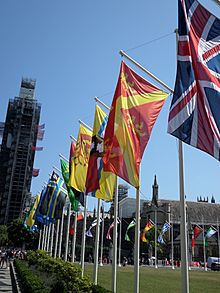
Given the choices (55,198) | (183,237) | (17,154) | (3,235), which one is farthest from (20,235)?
(183,237)

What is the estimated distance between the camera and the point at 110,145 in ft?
40.2

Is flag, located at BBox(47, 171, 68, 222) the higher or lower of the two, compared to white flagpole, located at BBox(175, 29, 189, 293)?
higher

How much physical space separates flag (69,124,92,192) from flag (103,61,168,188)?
592 cm

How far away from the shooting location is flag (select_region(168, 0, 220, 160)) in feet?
27.3

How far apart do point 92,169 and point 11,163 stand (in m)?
102

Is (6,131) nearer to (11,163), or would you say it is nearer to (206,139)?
(11,163)

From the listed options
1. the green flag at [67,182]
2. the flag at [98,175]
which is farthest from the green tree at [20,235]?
the flag at [98,175]

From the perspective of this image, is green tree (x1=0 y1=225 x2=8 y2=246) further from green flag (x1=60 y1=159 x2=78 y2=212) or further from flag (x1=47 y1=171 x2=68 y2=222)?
Result: green flag (x1=60 y1=159 x2=78 y2=212)

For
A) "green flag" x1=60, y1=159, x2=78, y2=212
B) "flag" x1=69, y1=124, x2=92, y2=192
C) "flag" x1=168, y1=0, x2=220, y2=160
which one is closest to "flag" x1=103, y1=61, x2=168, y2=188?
"flag" x1=168, y1=0, x2=220, y2=160

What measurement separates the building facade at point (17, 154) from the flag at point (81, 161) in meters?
93.5

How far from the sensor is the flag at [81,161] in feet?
59.6

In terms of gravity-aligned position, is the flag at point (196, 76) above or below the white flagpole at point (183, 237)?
above

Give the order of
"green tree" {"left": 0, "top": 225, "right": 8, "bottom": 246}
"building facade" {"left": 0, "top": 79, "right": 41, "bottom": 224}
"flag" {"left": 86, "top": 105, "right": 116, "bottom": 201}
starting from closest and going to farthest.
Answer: "flag" {"left": 86, "top": 105, "right": 116, "bottom": 201} < "green tree" {"left": 0, "top": 225, "right": 8, "bottom": 246} < "building facade" {"left": 0, "top": 79, "right": 41, "bottom": 224}

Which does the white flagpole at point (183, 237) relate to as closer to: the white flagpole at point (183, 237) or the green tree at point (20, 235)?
the white flagpole at point (183, 237)
